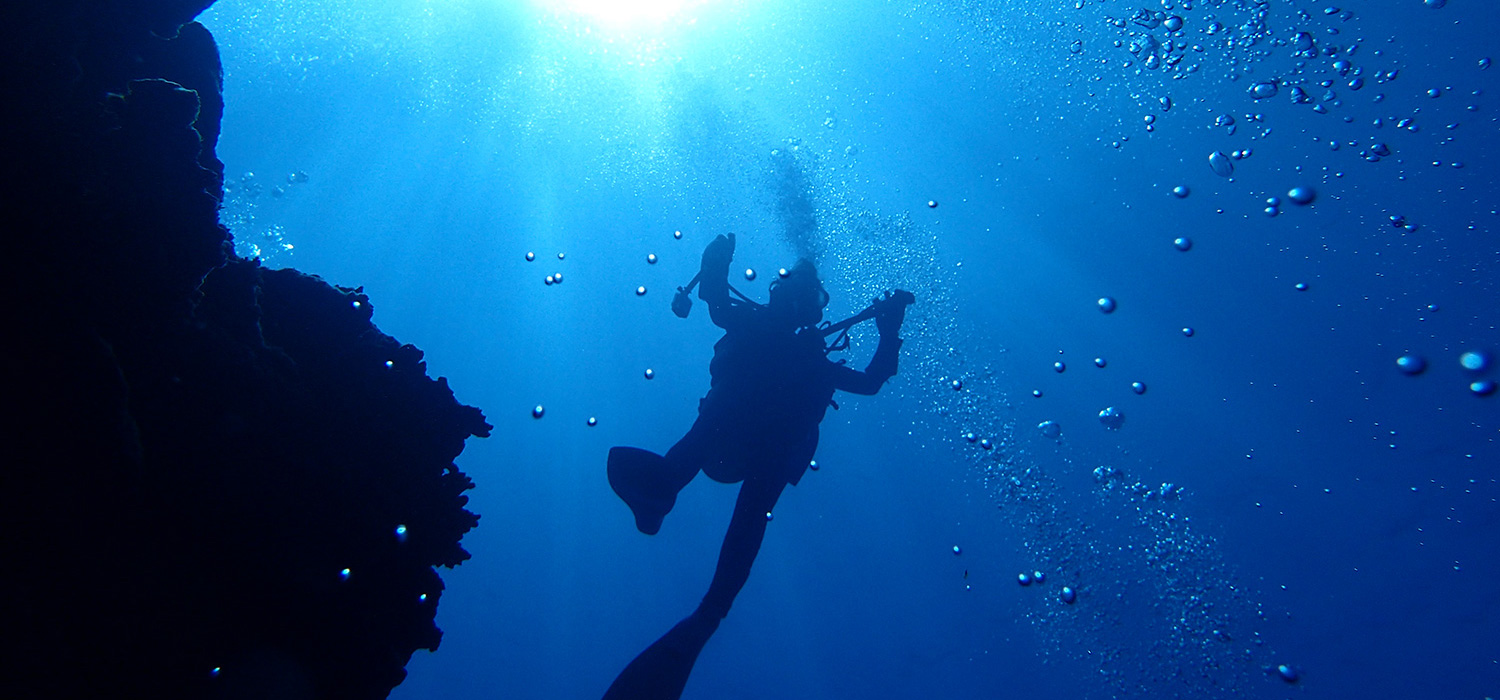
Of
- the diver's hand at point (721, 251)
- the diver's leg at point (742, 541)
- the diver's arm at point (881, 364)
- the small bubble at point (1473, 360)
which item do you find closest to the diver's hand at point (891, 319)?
the diver's arm at point (881, 364)

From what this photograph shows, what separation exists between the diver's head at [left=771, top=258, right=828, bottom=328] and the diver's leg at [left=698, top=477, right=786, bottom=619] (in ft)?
6.43

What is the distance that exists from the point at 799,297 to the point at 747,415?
1.65 metres

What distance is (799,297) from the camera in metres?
7.39

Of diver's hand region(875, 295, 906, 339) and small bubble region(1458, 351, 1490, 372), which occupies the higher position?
small bubble region(1458, 351, 1490, 372)

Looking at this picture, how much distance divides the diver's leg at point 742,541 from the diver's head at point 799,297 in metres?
1.96

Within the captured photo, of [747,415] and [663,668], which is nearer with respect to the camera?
[663,668]

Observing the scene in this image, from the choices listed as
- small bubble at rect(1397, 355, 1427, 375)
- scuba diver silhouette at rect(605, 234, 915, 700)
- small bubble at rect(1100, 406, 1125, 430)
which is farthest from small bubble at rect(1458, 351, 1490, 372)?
scuba diver silhouette at rect(605, 234, 915, 700)

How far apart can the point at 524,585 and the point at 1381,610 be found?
1483 inches

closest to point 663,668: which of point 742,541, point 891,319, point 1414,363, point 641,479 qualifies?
point 742,541

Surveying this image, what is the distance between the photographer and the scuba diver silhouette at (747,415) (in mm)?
6080

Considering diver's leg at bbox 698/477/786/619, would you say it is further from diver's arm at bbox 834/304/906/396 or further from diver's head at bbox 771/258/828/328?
diver's head at bbox 771/258/828/328

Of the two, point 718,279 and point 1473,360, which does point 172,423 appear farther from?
point 1473,360

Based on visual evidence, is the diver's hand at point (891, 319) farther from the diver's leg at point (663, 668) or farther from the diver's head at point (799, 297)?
the diver's leg at point (663, 668)

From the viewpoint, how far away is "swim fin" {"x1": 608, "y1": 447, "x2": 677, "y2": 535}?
6047mm
